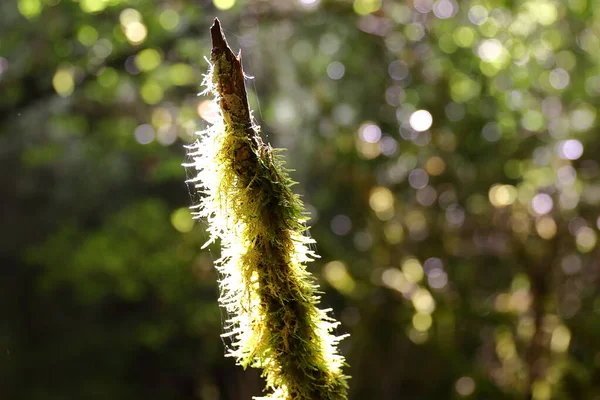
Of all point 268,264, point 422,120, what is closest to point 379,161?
point 422,120

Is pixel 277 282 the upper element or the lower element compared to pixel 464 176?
upper

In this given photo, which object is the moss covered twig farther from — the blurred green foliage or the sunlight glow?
the sunlight glow

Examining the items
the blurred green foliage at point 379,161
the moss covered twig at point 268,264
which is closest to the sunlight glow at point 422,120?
the blurred green foliage at point 379,161

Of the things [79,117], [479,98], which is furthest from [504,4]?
[79,117]

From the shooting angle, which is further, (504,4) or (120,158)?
(120,158)

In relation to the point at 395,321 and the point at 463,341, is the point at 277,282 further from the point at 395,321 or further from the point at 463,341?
the point at 463,341
